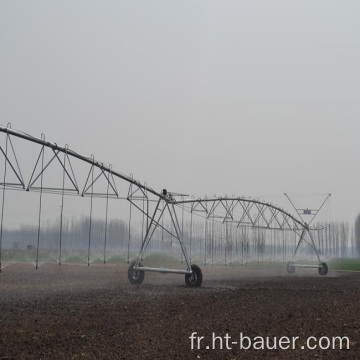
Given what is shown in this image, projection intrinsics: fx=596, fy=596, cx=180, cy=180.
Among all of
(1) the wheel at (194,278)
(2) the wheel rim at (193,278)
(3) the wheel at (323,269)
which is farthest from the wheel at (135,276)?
(3) the wheel at (323,269)

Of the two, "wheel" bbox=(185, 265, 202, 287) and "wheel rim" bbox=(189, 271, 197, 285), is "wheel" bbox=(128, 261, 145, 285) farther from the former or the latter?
"wheel rim" bbox=(189, 271, 197, 285)

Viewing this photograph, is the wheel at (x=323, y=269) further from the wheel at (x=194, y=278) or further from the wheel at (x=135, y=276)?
the wheel at (x=135, y=276)

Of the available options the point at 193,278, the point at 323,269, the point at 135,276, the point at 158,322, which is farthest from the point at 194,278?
the point at 323,269

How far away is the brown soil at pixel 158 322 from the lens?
10680 millimetres

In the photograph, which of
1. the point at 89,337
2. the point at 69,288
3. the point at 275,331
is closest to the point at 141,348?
the point at 89,337

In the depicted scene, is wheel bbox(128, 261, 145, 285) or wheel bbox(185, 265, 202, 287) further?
wheel bbox(128, 261, 145, 285)

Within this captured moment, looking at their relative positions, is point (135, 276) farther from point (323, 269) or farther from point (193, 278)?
point (323, 269)

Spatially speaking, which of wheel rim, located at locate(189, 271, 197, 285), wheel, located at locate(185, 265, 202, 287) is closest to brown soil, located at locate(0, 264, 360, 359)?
wheel, located at locate(185, 265, 202, 287)

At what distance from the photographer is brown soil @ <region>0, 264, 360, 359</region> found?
10.7 metres

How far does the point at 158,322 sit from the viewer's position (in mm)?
14062

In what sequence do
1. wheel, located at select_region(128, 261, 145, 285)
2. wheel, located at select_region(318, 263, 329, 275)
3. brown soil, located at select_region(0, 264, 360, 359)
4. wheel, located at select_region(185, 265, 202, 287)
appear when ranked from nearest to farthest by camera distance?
brown soil, located at select_region(0, 264, 360, 359)
wheel, located at select_region(185, 265, 202, 287)
wheel, located at select_region(128, 261, 145, 285)
wheel, located at select_region(318, 263, 329, 275)

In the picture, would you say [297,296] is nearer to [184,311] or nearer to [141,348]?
[184,311]

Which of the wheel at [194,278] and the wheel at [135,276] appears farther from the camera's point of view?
the wheel at [135,276]

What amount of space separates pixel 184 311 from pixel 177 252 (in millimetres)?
24053
